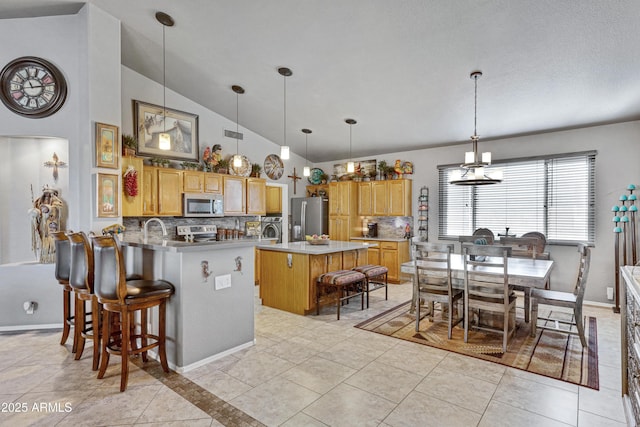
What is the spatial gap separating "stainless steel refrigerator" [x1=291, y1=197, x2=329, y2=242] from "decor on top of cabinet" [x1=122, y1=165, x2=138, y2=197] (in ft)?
11.5

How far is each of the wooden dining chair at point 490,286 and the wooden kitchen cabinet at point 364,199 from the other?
3574 mm

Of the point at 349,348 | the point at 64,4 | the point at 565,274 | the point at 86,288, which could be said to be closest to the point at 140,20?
the point at 64,4

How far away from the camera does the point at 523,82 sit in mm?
3914

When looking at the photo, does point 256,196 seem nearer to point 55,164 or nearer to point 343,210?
point 343,210

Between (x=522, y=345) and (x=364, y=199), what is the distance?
424 cm

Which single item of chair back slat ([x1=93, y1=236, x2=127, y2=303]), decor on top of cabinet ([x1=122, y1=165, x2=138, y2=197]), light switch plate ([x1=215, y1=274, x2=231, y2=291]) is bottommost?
light switch plate ([x1=215, y1=274, x2=231, y2=291])

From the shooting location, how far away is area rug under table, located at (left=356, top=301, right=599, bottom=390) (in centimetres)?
287

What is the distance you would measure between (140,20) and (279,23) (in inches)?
68.1

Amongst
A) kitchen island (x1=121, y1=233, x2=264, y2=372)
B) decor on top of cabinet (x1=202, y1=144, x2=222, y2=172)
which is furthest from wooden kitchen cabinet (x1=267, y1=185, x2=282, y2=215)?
kitchen island (x1=121, y1=233, x2=264, y2=372)

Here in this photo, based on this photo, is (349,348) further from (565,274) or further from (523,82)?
(565,274)

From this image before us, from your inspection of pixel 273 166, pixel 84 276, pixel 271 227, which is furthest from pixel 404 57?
pixel 271 227

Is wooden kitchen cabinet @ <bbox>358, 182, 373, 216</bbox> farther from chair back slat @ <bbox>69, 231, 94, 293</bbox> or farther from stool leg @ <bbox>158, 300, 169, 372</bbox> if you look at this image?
chair back slat @ <bbox>69, 231, 94, 293</bbox>

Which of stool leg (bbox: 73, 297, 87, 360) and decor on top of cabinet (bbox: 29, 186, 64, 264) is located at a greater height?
decor on top of cabinet (bbox: 29, 186, 64, 264)

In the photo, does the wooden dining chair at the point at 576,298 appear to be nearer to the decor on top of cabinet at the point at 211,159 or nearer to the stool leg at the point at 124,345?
the stool leg at the point at 124,345
